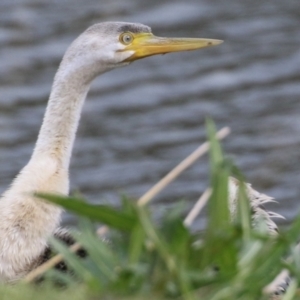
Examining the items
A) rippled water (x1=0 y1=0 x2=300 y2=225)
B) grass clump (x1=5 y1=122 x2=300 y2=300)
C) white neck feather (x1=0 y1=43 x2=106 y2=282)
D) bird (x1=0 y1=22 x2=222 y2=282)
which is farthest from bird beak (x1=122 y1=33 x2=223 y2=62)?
grass clump (x1=5 y1=122 x2=300 y2=300)

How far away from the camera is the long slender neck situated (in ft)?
17.2

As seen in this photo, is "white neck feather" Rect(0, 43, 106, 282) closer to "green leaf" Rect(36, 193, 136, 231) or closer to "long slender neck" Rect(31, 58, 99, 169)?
"long slender neck" Rect(31, 58, 99, 169)

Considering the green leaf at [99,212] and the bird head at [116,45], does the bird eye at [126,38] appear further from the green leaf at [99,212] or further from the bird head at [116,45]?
the green leaf at [99,212]

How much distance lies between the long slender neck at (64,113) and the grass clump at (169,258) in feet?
7.23

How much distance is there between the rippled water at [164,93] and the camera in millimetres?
9273

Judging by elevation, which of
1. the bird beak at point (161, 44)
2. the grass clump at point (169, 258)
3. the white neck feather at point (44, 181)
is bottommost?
the white neck feather at point (44, 181)

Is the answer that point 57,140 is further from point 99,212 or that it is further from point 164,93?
point 164,93

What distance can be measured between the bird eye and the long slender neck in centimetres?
31

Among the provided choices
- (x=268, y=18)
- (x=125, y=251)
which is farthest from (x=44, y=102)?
(x=125, y=251)

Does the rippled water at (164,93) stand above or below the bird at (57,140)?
below

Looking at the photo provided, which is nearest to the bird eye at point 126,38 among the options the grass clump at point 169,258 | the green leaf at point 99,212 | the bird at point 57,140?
the bird at point 57,140

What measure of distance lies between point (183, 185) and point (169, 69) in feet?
7.82

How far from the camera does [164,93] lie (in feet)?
34.7

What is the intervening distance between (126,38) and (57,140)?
796 millimetres
